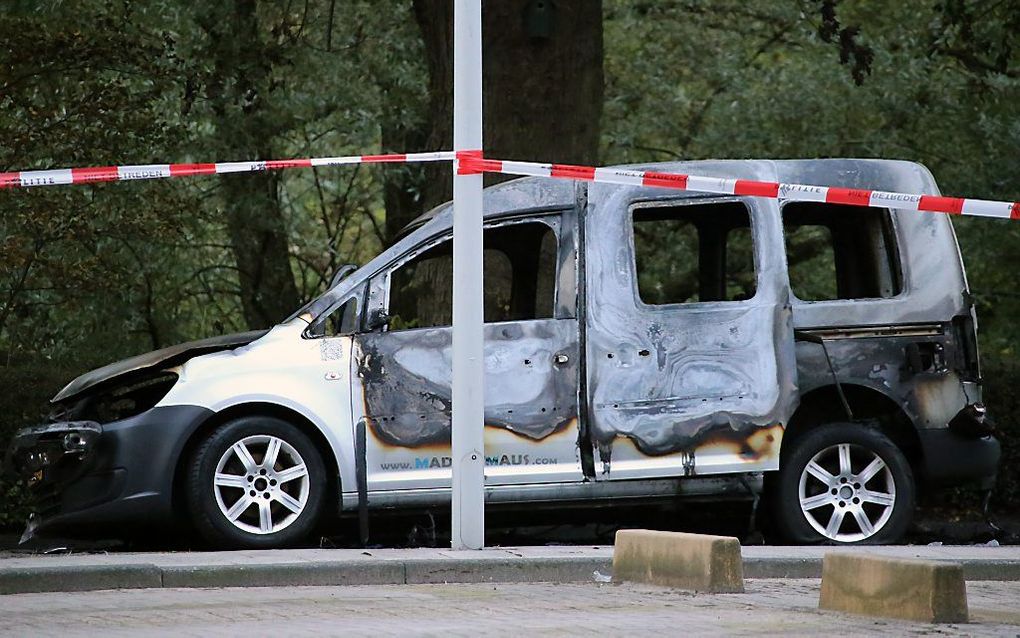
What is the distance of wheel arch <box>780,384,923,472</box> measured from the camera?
1084 cm

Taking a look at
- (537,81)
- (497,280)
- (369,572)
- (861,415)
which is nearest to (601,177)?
(497,280)

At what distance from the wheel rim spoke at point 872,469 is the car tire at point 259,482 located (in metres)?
3.31

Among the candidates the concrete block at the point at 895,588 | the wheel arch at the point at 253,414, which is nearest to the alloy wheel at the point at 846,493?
the wheel arch at the point at 253,414

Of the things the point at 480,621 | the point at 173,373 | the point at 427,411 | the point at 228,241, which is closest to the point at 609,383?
the point at 427,411

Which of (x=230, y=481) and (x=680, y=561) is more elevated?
(x=230, y=481)

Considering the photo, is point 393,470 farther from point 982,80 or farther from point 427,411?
point 982,80

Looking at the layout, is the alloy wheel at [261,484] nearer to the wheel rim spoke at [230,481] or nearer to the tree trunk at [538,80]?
the wheel rim spoke at [230,481]

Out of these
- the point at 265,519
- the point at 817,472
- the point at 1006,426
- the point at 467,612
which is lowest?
the point at 467,612

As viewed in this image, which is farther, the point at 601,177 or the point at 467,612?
the point at 601,177

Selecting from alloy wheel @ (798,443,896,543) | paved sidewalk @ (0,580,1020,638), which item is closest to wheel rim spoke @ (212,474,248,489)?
paved sidewalk @ (0,580,1020,638)

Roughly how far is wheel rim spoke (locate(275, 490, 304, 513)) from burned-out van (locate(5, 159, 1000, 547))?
0.04ft

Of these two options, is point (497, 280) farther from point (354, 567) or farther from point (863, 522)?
point (354, 567)

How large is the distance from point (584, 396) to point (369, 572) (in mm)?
1969

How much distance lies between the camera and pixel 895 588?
7328 mm
